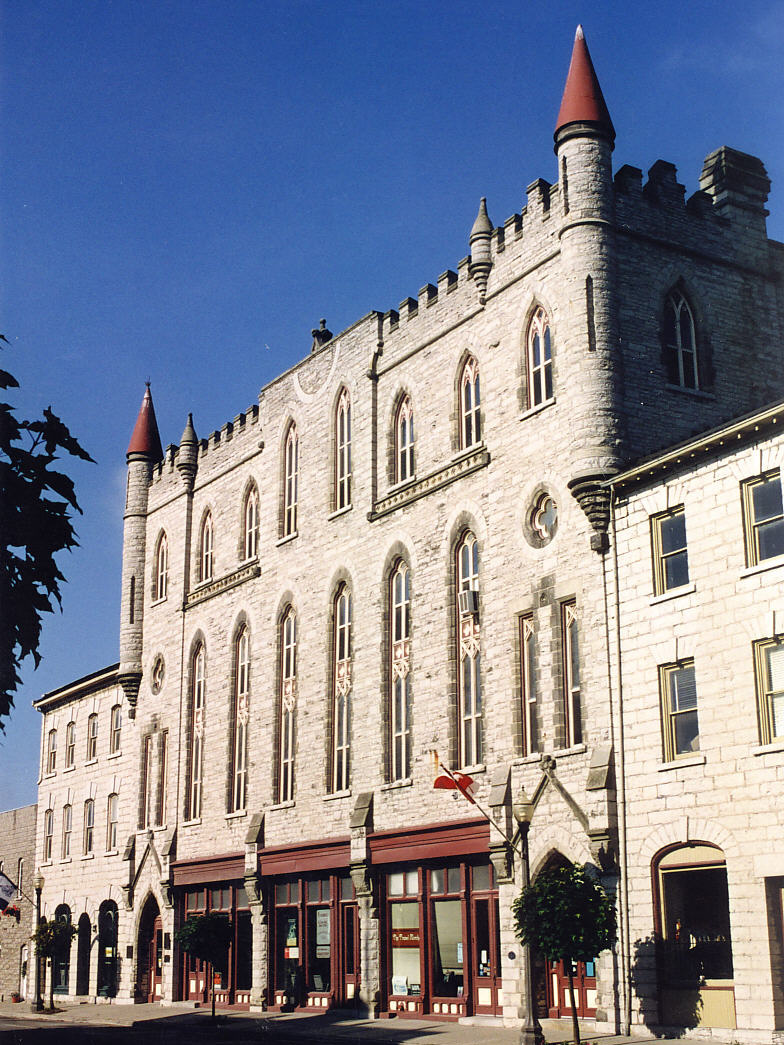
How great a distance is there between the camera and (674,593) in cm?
2670

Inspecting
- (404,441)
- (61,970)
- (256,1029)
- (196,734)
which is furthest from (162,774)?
(404,441)

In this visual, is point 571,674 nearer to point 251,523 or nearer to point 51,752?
point 251,523

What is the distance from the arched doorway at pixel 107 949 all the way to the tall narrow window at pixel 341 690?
55.2ft

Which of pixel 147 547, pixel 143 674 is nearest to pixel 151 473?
pixel 147 547

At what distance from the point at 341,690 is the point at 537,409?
38.8 feet

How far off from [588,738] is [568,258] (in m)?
11.0

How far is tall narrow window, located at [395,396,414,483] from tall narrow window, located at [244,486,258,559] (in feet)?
31.8

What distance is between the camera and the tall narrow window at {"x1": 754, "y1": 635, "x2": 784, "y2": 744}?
2416cm

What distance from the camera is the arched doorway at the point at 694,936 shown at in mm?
24766

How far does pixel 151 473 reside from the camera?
55.2 metres

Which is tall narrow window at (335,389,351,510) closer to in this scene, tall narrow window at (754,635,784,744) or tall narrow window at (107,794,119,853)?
tall narrow window at (754,635,784,744)

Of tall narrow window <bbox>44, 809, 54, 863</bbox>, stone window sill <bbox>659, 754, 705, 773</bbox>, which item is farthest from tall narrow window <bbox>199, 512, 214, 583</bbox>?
stone window sill <bbox>659, 754, 705, 773</bbox>

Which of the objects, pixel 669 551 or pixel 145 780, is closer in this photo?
pixel 669 551

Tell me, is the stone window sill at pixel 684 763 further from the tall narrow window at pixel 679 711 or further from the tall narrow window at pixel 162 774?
the tall narrow window at pixel 162 774
